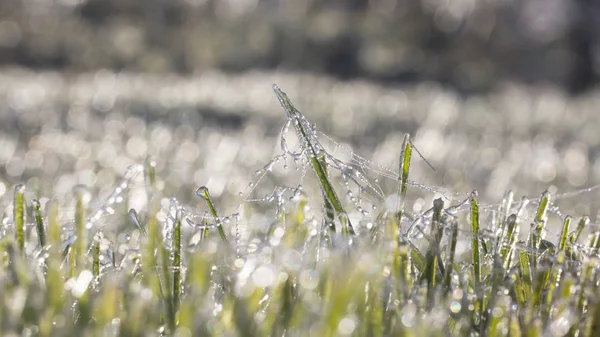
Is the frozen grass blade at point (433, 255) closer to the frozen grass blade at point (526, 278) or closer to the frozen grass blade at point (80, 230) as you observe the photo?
the frozen grass blade at point (526, 278)

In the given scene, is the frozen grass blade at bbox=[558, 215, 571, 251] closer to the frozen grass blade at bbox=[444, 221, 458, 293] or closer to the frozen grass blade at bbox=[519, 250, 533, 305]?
the frozen grass blade at bbox=[519, 250, 533, 305]

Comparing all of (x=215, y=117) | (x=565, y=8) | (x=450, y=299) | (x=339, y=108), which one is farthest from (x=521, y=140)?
(x=565, y=8)

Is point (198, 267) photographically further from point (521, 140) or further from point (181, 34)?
point (181, 34)

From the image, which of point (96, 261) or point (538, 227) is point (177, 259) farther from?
point (538, 227)

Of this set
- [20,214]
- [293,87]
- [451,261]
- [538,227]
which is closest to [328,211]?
[451,261]

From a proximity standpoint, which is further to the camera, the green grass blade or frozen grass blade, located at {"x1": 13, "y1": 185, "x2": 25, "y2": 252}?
the green grass blade

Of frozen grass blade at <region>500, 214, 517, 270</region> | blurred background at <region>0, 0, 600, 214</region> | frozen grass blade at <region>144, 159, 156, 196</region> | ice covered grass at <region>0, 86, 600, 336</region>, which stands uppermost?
blurred background at <region>0, 0, 600, 214</region>

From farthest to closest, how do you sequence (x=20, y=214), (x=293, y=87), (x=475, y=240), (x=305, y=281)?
(x=293, y=87) < (x=475, y=240) < (x=20, y=214) < (x=305, y=281)

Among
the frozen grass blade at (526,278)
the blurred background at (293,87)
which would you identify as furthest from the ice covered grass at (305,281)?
the blurred background at (293,87)

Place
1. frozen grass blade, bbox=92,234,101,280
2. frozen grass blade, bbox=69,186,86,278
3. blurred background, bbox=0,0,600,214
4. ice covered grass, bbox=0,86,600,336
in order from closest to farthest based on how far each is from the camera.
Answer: ice covered grass, bbox=0,86,600,336 → frozen grass blade, bbox=69,186,86,278 → frozen grass blade, bbox=92,234,101,280 → blurred background, bbox=0,0,600,214

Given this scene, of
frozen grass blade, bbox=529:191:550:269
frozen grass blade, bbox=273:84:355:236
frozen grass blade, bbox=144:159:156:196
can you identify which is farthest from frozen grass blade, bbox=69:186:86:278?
frozen grass blade, bbox=529:191:550:269
